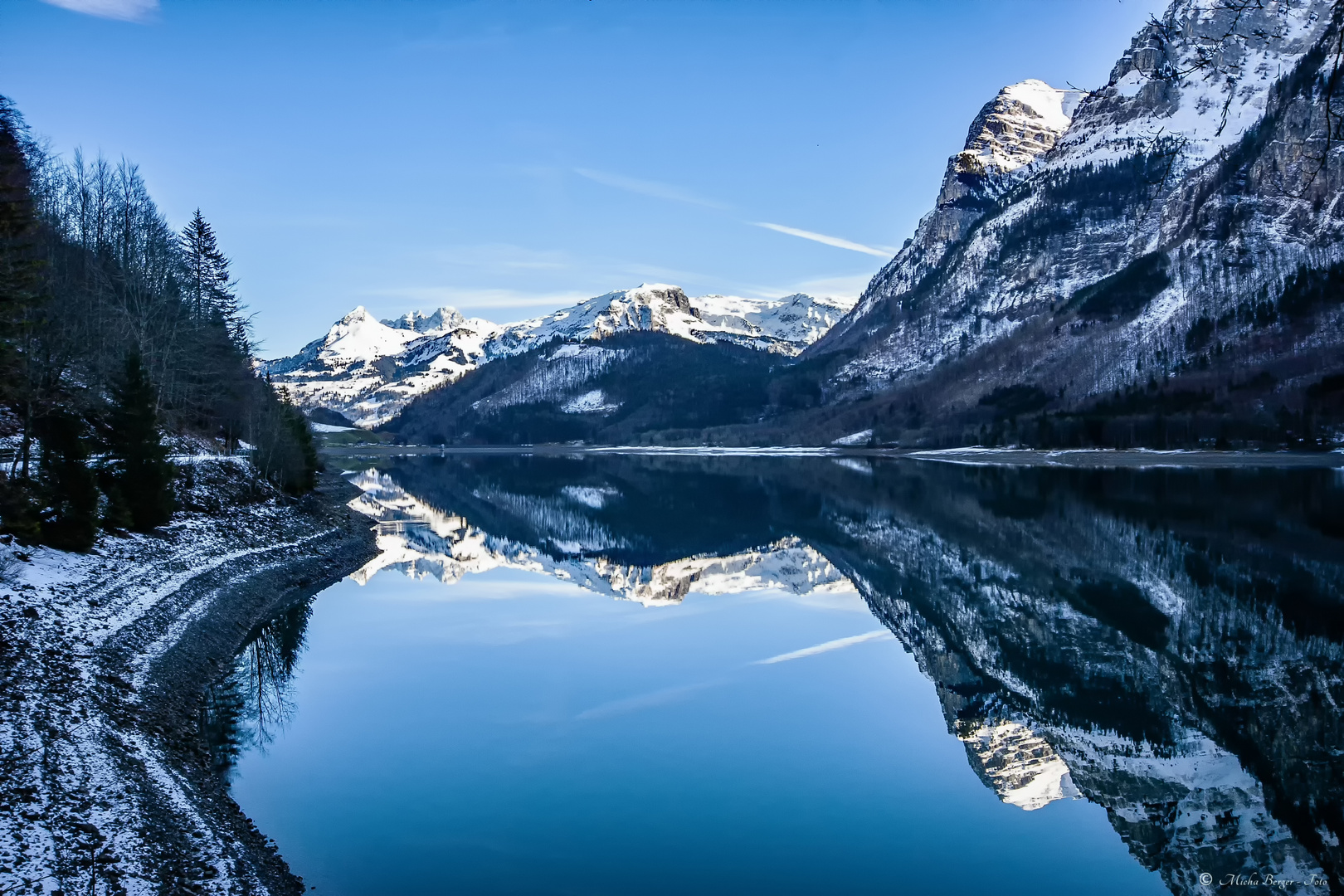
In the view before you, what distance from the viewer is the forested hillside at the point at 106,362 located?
77.8ft

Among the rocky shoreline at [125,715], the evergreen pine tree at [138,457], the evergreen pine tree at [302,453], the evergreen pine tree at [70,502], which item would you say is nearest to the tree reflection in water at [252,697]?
the rocky shoreline at [125,715]

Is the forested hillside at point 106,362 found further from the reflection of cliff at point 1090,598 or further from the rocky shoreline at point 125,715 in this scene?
the reflection of cliff at point 1090,598

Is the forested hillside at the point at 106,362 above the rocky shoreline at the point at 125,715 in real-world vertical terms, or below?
above

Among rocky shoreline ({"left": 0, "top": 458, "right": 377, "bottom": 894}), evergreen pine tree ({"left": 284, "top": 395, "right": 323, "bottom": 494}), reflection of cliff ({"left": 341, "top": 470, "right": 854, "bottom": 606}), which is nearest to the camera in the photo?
rocky shoreline ({"left": 0, "top": 458, "right": 377, "bottom": 894})

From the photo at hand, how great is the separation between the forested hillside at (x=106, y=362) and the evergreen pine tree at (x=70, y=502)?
31 millimetres

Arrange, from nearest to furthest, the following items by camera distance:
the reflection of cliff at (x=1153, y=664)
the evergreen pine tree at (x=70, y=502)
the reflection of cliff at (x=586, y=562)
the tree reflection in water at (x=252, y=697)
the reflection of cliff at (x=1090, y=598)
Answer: the reflection of cliff at (x=1153, y=664)
the reflection of cliff at (x=1090, y=598)
the tree reflection in water at (x=252, y=697)
the evergreen pine tree at (x=70, y=502)
the reflection of cliff at (x=586, y=562)

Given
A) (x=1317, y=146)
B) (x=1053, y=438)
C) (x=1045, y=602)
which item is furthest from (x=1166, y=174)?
(x=1317, y=146)

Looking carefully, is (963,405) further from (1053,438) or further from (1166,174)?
(1166,174)

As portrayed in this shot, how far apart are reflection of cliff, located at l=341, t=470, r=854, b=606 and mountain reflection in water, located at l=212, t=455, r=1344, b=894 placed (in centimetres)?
24

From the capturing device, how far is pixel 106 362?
130 feet

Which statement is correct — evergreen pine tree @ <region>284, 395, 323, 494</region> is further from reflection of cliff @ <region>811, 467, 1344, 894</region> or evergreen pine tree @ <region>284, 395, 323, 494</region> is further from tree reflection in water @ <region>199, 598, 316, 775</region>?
reflection of cliff @ <region>811, 467, 1344, 894</region>

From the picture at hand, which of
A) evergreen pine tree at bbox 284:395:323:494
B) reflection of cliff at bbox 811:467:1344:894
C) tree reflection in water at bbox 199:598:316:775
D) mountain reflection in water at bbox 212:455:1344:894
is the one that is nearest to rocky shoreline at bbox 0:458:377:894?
tree reflection in water at bbox 199:598:316:775

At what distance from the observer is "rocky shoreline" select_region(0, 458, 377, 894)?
10.4 meters

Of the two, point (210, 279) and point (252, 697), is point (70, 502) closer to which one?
point (252, 697)
